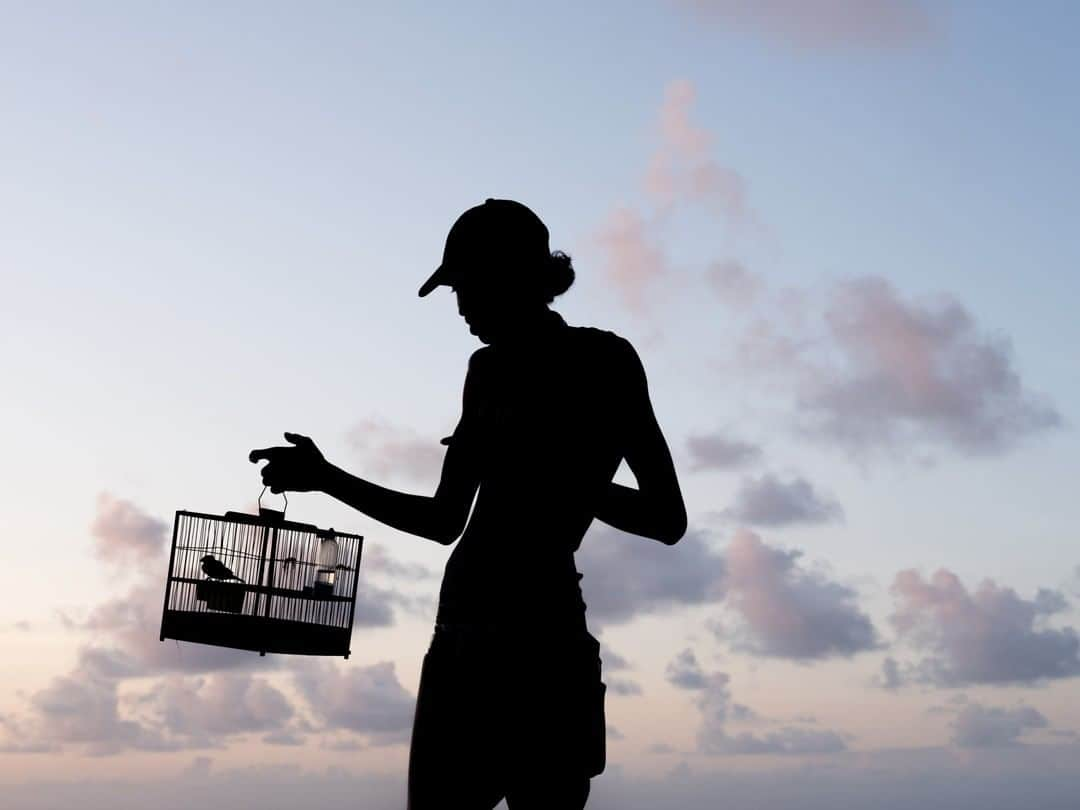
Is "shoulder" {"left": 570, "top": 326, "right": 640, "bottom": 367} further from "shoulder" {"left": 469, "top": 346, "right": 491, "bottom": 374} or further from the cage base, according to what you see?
the cage base

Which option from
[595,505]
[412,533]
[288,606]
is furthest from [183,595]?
[595,505]

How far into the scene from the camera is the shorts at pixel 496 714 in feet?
16.8

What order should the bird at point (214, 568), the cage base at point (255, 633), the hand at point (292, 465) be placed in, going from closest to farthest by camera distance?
the hand at point (292, 465) < the cage base at point (255, 633) < the bird at point (214, 568)

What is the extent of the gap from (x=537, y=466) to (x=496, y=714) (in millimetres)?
960

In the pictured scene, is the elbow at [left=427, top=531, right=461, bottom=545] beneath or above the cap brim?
beneath

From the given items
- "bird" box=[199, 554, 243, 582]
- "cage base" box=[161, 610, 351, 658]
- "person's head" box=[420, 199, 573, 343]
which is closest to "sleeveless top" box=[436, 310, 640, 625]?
"person's head" box=[420, 199, 573, 343]

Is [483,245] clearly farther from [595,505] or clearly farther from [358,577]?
[358,577]

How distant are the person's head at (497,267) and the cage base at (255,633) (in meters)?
2.19

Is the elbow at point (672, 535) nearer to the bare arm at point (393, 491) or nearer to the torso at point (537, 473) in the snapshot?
the torso at point (537, 473)

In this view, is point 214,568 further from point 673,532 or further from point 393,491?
point 673,532

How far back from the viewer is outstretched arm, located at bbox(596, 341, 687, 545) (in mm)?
5379

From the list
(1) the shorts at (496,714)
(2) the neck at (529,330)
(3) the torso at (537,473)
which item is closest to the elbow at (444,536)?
(3) the torso at (537,473)

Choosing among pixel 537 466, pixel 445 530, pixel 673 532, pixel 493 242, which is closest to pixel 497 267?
pixel 493 242

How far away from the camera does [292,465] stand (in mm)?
4922
